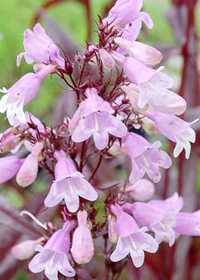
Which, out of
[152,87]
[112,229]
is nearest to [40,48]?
[152,87]

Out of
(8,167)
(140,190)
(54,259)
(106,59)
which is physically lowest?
(140,190)

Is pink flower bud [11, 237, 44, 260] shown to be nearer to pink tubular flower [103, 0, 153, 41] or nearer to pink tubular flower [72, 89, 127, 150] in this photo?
pink tubular flower [72, 89, 127, 150]

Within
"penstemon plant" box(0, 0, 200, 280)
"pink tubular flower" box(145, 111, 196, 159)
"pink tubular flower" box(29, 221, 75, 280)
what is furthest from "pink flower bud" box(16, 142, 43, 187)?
"pink tubular flower" box(145, 111, 196, 159)

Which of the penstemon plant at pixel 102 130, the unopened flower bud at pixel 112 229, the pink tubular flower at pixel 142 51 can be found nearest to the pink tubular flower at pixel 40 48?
the penstemon plant at pixel 102 130

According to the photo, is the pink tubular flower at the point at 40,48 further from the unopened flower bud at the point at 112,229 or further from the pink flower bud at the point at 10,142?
the unopened flower bud at the point at 112,229

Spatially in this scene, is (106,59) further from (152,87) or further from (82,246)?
(82,246)

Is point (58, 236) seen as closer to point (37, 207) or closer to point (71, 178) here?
point (71, 178)
